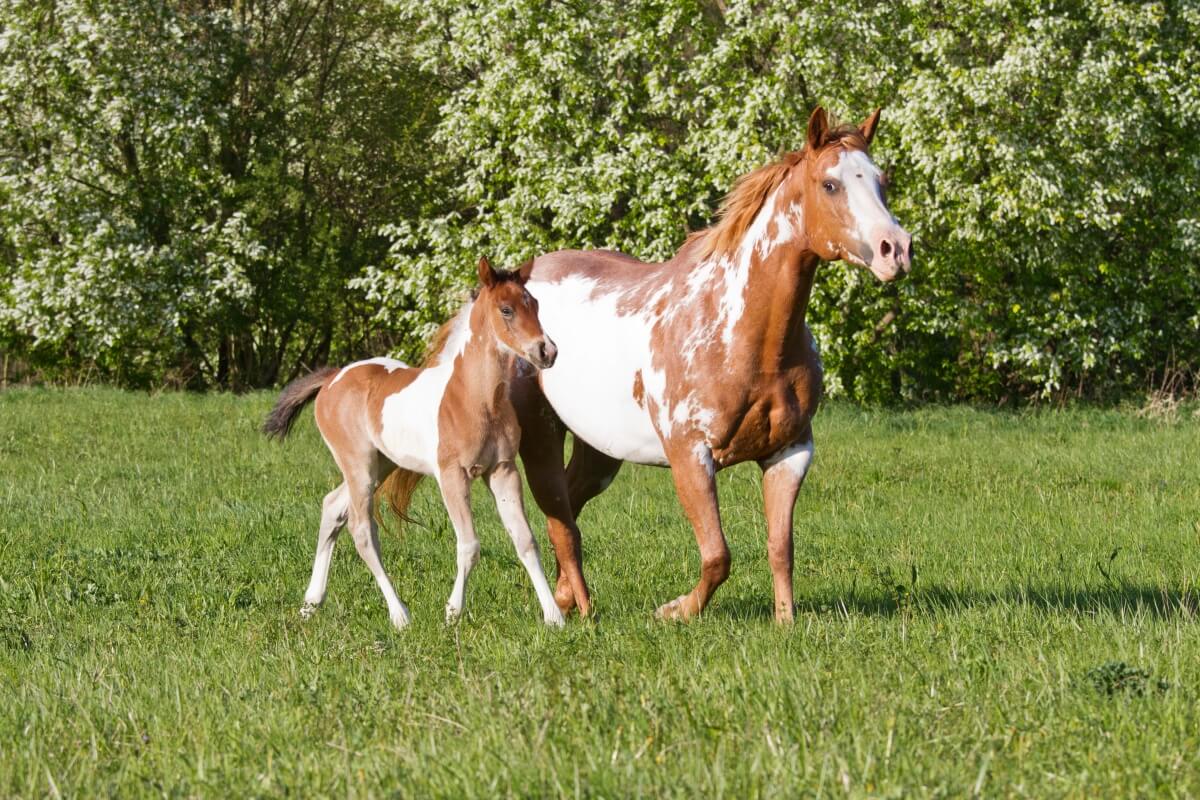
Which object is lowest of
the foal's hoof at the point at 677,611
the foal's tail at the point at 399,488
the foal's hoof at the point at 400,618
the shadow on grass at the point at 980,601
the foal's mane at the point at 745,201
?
the foal's hoof at the point at 400,618

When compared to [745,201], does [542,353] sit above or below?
below

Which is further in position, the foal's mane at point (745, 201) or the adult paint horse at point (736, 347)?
the foal's mane at point (745, 201)

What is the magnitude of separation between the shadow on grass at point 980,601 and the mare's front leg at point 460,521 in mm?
1188

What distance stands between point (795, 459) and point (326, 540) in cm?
268

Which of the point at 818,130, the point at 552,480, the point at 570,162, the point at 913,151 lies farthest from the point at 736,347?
the point at 570,162

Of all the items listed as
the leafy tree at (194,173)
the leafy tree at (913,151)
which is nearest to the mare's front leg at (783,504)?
the leafy tree at (913,151)

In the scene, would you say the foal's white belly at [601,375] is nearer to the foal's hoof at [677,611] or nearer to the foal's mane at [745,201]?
the foal's mane at [745,201]

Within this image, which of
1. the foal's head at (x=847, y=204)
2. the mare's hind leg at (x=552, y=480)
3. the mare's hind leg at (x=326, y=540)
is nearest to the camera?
the foal's head at (x=847, y=204)

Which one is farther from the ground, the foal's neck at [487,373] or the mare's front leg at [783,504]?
the foal's neck at [487,373]

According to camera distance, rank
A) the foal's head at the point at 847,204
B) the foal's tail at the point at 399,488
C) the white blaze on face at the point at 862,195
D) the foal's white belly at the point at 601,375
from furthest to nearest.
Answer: the foal's tail at the point at 399,488, the foal's white belly at the point at 601,375, the white blaze on face at the point at 862,195, the foal's head at the point at 847,204

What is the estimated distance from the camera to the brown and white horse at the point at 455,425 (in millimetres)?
6637

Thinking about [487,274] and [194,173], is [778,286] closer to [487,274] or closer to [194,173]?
[487,274]

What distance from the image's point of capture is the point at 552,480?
24.1 feet

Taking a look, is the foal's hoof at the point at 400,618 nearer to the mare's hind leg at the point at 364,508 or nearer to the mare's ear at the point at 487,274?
the mare's hind leg at the point at 364,508
